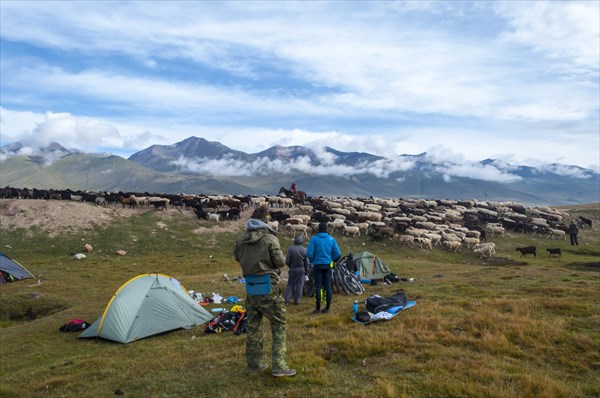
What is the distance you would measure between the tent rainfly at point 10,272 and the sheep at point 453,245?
3067 cm

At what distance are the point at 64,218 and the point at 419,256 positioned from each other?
95.4 feet

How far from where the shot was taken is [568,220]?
51.9 m

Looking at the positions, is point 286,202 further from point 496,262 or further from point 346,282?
point 346,282

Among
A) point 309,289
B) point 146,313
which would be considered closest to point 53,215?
point 146,313

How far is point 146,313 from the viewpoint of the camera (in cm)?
1245

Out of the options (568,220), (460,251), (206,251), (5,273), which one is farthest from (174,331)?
(568,220)

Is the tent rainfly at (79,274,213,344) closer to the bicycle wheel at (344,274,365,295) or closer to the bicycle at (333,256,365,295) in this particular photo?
the bicycle at (333,256,365,295)

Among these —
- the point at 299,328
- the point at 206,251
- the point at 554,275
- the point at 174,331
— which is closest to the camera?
the point at 299,328

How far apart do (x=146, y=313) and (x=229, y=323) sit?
111 inches

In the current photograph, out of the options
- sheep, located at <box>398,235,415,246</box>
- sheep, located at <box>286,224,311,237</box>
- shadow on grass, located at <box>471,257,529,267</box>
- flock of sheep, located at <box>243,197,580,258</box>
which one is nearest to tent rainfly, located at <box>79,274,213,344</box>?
flock of sheep, located at <box>243,197,580,258</box>

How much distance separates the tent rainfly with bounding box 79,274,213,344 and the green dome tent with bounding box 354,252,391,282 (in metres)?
9.74

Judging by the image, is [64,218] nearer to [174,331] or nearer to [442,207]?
[174,331]

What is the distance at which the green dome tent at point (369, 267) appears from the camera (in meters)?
20.9

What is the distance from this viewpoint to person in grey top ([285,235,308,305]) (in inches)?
539
